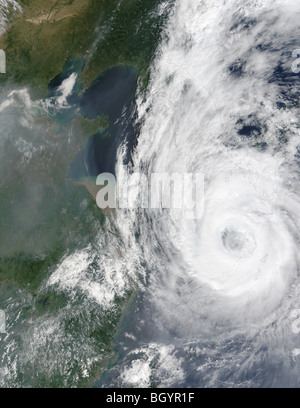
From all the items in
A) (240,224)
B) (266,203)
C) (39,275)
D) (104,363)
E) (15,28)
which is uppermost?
(15,28)

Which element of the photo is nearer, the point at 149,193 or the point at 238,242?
the point at 238,242

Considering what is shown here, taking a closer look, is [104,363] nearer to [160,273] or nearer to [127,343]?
[127,343]

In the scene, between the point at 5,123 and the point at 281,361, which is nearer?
the point at 281,361

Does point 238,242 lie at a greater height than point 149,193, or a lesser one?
lesser

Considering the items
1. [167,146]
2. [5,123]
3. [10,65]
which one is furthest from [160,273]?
[10,65]

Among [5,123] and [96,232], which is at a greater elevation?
[5,123]

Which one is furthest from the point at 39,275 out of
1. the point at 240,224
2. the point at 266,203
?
the point at 266,203
